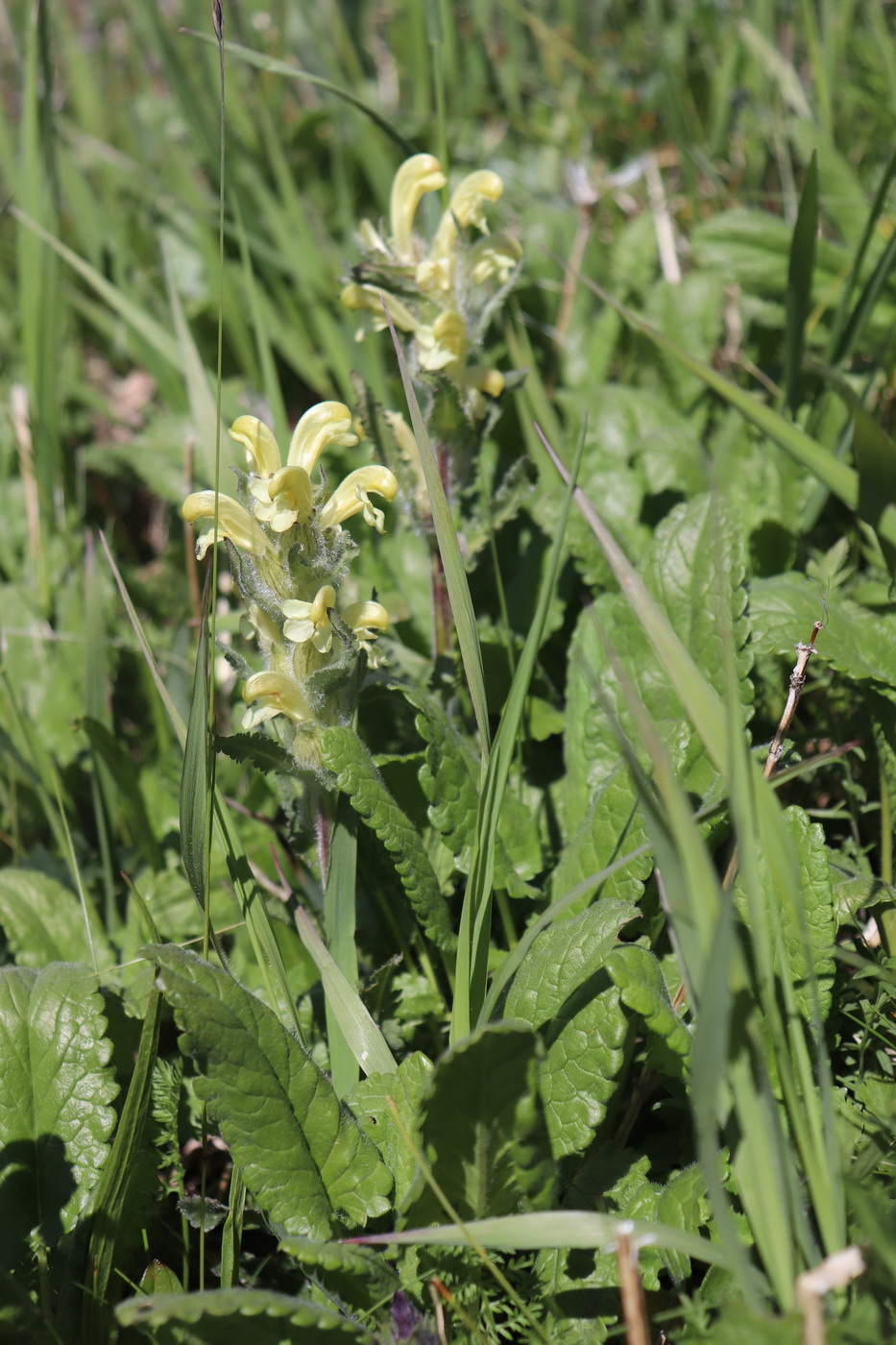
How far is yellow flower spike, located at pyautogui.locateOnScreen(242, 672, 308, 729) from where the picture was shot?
1.82 metres

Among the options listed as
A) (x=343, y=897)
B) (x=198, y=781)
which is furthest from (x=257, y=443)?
(x=343, y=897)

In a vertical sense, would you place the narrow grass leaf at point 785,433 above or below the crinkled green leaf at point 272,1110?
above

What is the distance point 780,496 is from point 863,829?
3.08 feet

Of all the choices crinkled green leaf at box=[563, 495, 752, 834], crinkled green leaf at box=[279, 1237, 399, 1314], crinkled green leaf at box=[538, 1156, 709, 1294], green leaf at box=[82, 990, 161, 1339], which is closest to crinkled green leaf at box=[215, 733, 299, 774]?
green leaf at box=[82, 990, 161, 1339]

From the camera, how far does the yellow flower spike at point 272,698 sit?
182 cm

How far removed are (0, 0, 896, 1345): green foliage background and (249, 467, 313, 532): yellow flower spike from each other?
0.72 feet

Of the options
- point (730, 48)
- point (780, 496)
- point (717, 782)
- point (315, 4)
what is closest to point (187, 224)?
point (315, 4)

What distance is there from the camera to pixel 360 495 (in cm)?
191

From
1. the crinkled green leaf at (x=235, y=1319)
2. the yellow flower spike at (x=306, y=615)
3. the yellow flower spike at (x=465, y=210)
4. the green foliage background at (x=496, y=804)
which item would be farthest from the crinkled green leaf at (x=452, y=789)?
the yellow flower spike at (x=465, y=210)

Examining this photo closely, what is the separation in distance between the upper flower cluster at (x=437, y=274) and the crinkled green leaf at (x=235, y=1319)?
1.74m

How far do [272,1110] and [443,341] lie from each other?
1569mm

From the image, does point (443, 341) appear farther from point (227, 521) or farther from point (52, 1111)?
point (52, 1111)

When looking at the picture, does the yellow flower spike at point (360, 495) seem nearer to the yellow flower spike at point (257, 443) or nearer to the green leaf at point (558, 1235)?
the yellow flower spike at point (257, 443)

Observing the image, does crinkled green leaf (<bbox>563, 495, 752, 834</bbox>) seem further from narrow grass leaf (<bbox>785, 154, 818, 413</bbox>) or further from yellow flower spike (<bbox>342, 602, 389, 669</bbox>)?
narrow grass leaf (<bbox>785, 154, 818, 413</bbox>)
